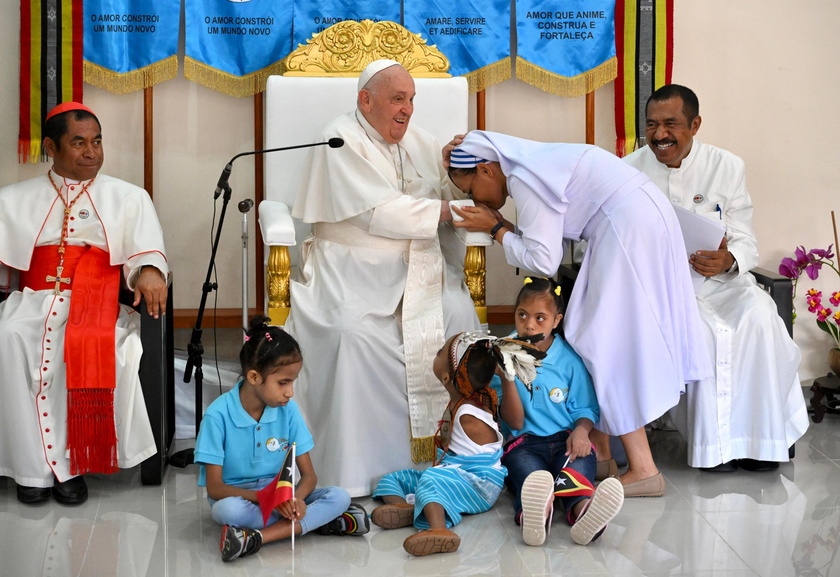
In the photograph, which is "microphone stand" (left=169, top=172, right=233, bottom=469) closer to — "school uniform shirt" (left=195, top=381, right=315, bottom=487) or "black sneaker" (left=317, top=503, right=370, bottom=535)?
"school uniform shirt" (left=195, top=381, right=315, bottom=487)

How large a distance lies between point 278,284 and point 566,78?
231cm

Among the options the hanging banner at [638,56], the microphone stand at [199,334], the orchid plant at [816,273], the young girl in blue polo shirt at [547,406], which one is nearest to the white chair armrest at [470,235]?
the young girl in blue polo shirt at [547,406]

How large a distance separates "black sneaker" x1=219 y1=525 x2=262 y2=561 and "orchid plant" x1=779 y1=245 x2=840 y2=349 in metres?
3.48

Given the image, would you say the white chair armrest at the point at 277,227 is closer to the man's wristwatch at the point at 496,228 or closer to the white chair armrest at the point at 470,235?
the white chair armrest at the point at 470,235

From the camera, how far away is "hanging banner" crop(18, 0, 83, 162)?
18.2 feet

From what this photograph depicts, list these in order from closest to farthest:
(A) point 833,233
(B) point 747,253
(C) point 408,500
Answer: (C) point 408,500 → (B) point 747,253 → (A) point 833,233

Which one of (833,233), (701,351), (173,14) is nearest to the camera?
(701,351)

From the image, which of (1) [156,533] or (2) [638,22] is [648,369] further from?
(2) [638,22]

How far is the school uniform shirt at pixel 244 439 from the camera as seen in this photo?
378 centimetres

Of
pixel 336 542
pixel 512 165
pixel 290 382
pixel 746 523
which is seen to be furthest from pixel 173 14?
pixel 746 523

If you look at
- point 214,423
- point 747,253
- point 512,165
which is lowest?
point 214,423

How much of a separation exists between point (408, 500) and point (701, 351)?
4.54 ft

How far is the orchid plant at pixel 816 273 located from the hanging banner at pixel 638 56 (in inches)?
44.6

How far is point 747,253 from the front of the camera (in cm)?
496
